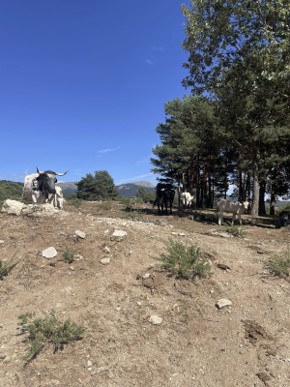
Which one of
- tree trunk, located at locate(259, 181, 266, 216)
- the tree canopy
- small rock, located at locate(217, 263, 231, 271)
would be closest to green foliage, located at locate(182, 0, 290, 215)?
the tree canopy

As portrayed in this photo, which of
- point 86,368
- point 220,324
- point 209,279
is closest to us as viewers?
point 86,368

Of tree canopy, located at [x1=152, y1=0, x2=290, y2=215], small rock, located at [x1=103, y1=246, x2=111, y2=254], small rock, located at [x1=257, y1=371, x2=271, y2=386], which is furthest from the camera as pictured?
tree canopy, located at [x1=152, y1=0, x2=290, y2=215]

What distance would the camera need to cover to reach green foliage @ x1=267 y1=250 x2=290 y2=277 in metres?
7.57

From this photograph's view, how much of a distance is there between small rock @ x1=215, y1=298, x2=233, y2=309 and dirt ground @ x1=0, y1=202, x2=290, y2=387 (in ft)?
0.26

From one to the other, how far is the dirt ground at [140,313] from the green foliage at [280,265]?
186mm

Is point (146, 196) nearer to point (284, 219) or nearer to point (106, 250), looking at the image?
point (284, 219)

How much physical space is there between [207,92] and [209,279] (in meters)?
10.9

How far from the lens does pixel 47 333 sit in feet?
18.2

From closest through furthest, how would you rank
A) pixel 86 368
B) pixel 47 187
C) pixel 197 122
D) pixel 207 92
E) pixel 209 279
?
pixel 86 368, pixel 209 279, pixel 47 187, pixel 207 92, pixel 197 122

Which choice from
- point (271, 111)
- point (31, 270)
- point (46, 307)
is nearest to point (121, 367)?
point (46, 307)

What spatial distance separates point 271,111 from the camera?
566 inches

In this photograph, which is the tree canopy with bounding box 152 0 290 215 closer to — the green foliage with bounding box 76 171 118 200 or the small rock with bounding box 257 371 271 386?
the small rock with bounding box 257 371 271 386

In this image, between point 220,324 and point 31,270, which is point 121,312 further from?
point 31,270

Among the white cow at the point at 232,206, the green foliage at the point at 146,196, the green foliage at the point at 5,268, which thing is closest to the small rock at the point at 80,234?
the green foliage at the point at 5,268
